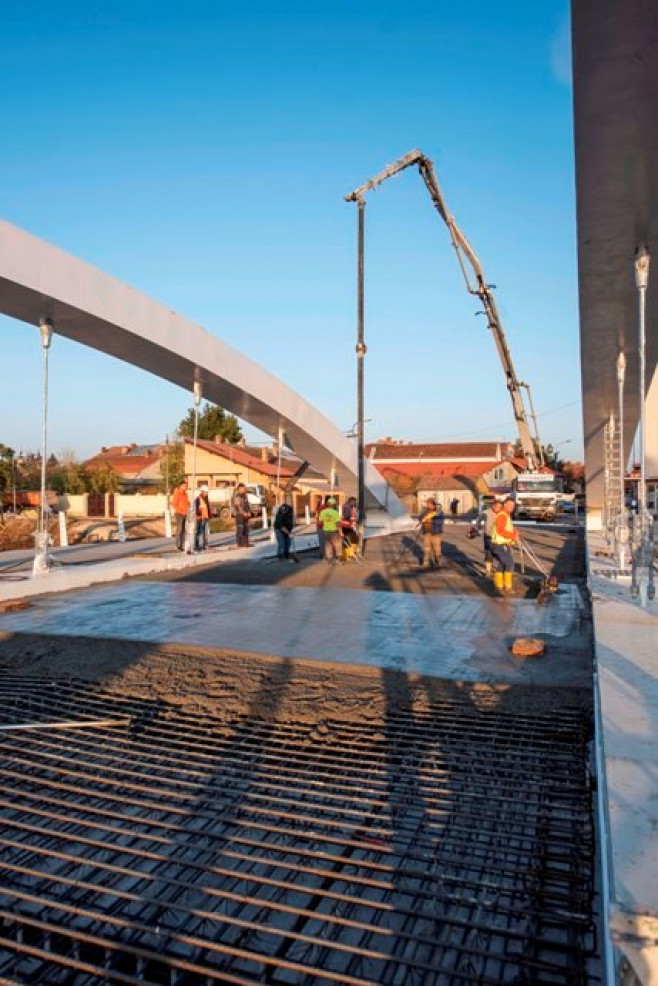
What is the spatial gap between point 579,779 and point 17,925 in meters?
2.96

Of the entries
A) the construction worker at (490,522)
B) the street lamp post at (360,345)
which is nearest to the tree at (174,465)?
the street lamp post at (360,345)

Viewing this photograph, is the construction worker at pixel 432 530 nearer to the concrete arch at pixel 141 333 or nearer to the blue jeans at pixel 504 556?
the blue jeans at pixel 504 556

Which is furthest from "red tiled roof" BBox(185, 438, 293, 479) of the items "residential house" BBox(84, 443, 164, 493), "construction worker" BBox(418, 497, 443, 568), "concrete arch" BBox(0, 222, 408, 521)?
"construction worker" BBox(418, 497, 443, 568)

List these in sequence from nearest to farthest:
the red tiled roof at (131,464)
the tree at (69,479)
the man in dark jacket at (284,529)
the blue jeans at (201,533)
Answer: the man in dark jacket at (284,529)
the blue jeans at (201,533)
the tree at (69,479)
the red tiled roof at (131,464)

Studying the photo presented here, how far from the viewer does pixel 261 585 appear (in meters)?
12.2

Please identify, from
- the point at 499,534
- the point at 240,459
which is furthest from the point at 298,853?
the point at 240,459

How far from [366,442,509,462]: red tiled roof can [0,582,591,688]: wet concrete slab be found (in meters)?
62.3

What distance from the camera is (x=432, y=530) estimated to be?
48.0 ft

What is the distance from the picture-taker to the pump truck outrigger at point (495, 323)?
2319 cm

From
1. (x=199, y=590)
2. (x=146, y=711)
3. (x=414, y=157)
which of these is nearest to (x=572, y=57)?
(x=146, y=711)

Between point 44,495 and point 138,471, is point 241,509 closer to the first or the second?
point 44,495

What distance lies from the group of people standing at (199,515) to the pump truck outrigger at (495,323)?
9986 millimetres

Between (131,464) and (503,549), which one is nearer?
(503,549)

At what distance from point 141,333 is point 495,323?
20349 millimetres
